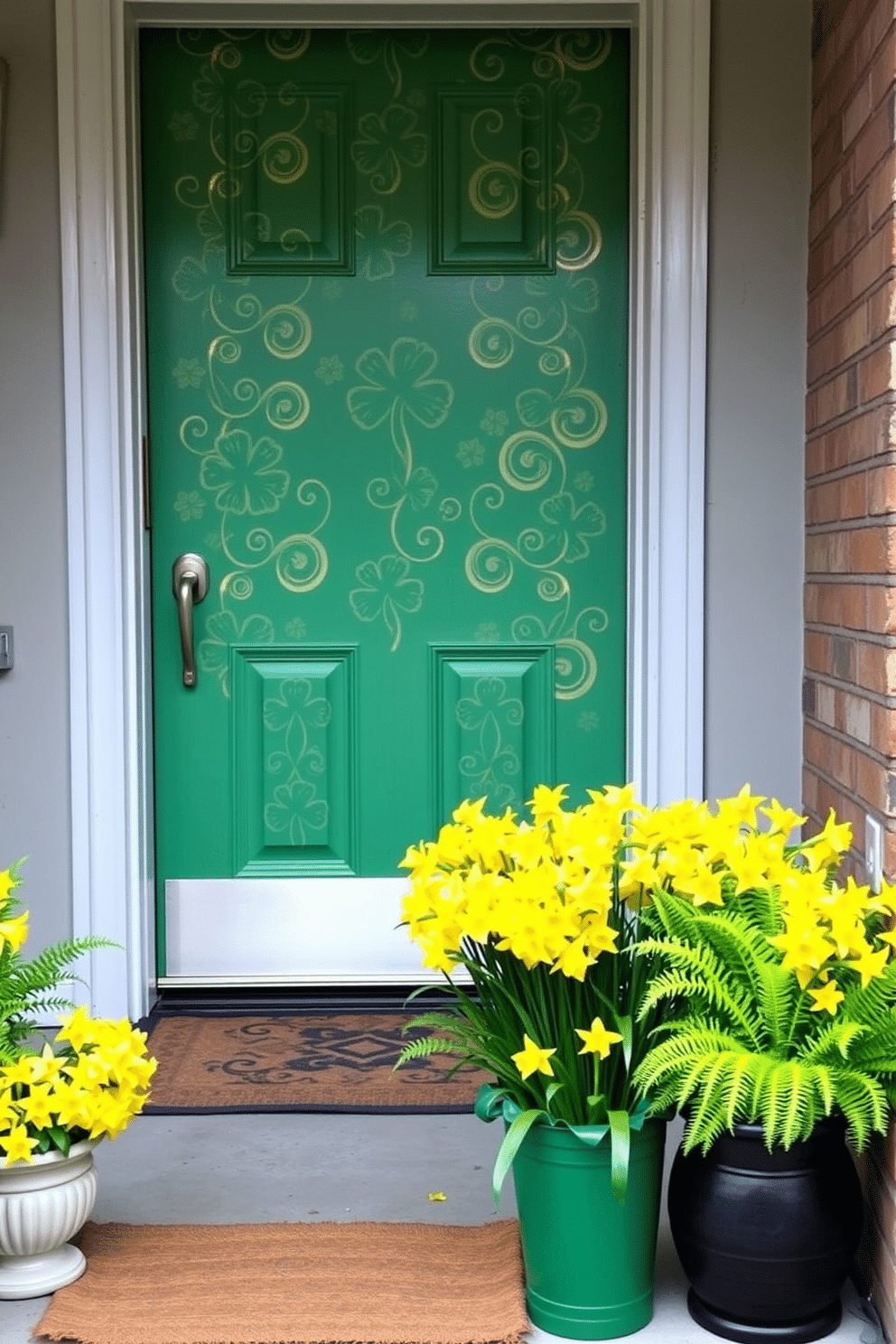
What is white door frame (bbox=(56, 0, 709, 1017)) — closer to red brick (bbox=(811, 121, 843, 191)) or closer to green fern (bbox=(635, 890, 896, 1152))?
red brick (bbox=(811, 121, 843, 191))

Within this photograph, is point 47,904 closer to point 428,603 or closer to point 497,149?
point 428,603

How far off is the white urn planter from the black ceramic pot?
77 centimetres

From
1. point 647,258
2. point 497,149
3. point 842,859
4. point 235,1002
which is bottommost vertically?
point 235,1002

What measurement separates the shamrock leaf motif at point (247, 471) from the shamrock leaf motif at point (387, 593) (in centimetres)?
23

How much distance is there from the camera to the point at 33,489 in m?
2.91

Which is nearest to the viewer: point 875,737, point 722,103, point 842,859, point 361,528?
point 875,737

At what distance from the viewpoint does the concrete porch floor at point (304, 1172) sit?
7.24 ft

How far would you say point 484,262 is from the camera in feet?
9.87

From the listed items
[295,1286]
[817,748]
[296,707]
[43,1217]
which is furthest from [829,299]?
[43,1217]

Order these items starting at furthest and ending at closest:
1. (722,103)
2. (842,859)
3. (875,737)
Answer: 1. (722,103)
2. (842,859)
3. (875,737)

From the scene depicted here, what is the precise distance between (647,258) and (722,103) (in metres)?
0.31

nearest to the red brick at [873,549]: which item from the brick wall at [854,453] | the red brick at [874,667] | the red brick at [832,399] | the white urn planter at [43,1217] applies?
the brick wall at [854,453]

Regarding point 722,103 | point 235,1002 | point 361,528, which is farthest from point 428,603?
point 722,103

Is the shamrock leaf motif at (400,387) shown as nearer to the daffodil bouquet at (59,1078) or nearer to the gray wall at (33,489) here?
the gray wall at (33,489)
